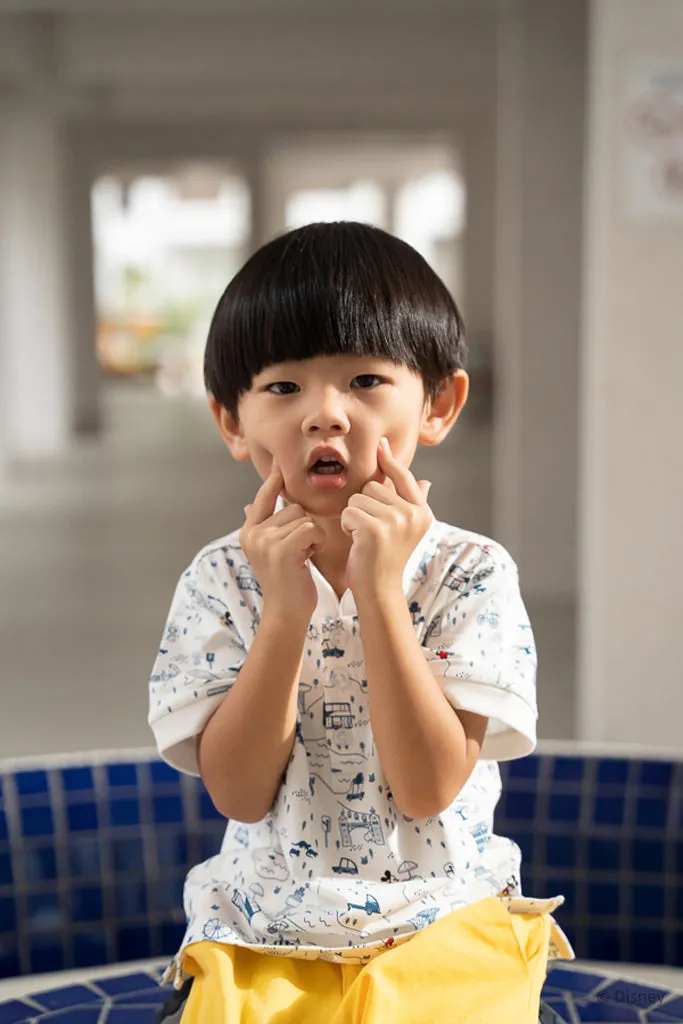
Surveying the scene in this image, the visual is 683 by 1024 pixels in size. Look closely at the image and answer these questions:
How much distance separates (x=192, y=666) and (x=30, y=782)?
0.57 meters

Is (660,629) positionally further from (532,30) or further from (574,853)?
(532,30)

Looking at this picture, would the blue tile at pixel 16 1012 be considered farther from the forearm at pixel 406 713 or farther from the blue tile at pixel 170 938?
the forearm at pixel 406 713

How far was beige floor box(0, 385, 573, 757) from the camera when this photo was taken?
362 centimetres

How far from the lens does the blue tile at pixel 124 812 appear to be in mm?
1559

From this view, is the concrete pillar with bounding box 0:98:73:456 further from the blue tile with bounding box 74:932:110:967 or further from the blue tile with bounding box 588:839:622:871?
the blue tile with bounding box 588:839:622:871

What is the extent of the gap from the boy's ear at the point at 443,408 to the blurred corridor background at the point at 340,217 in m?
2.03

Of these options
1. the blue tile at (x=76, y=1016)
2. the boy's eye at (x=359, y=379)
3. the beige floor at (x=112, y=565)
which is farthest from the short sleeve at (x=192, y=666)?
the beige floor at (x=112, y=565)

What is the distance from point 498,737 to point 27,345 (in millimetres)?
11017

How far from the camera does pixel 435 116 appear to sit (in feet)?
34.7

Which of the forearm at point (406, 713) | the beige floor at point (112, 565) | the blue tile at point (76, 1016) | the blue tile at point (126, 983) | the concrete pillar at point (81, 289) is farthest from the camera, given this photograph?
the concrete pillar at point (81, 289)

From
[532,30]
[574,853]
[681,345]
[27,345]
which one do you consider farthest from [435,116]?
[574,853]

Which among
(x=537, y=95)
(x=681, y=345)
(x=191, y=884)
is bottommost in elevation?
(x=191, y=884)

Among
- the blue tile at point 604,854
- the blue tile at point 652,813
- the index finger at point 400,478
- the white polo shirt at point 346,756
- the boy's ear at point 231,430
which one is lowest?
the blue tile at point 604,854

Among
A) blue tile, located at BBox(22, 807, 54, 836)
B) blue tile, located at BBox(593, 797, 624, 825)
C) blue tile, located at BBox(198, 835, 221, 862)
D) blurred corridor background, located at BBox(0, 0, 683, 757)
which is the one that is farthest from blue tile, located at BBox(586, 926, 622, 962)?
blurred corridor background, located at BBox(0, 0, 683, 757)
